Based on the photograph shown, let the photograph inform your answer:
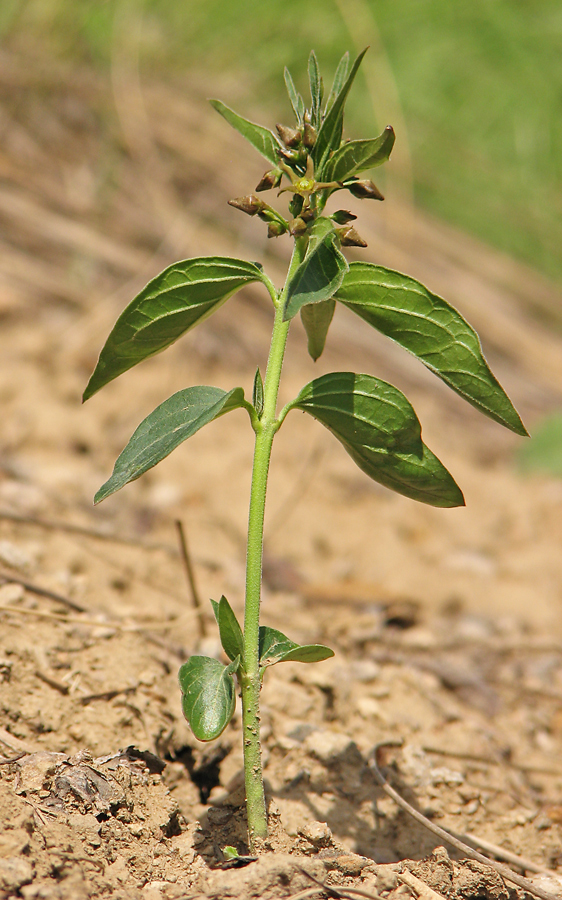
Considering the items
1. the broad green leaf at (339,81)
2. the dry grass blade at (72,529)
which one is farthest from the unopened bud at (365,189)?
the dry grass blade at (72,529)

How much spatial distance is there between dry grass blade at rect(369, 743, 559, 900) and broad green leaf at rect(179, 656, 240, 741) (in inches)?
17.9

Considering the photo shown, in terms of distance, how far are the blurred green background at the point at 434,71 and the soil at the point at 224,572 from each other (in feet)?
1.14

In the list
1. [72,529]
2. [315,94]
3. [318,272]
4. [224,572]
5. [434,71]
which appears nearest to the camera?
[318,272]

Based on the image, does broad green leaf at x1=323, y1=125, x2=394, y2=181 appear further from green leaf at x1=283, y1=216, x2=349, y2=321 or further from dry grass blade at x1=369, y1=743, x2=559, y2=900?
dry grass blade at x1=369, y1=743, x2=559, y2=900

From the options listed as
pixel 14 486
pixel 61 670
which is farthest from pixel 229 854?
pixel 14 486

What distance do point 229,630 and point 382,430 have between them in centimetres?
33

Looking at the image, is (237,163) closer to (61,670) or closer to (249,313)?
(249,313)

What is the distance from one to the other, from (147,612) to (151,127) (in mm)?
2976

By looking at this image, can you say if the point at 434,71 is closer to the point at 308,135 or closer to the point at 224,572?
the point at 224,572

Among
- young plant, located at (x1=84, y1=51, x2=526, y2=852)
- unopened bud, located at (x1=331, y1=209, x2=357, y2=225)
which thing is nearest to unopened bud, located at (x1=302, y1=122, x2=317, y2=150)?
young plant, located at (x1=84, y1=51, x2=526, y2=852)

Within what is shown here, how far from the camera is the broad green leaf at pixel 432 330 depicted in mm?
981

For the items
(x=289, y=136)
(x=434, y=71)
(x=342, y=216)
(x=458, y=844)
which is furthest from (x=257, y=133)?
(x=434, y=71)

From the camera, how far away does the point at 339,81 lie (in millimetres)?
1065

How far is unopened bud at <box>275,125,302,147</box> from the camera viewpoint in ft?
3.33
